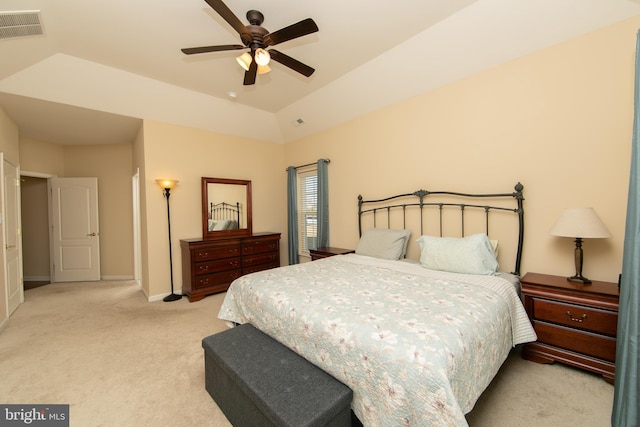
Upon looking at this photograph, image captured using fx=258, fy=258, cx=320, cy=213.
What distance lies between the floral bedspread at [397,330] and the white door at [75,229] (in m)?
4.70

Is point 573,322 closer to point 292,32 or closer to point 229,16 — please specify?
point 292,32

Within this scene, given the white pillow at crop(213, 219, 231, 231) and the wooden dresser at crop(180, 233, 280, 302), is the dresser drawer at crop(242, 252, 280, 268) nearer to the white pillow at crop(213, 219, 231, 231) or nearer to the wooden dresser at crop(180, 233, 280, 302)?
the wooden dresser at crop(180, 233, 280, 302)

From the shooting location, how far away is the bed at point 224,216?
177 inches

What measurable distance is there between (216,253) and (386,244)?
8.73 ft

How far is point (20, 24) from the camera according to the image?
2275 mm

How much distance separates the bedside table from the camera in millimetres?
1878

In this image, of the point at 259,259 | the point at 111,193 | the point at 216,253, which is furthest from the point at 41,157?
the point at 259,259

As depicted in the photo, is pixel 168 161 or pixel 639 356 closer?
pixel 639 356

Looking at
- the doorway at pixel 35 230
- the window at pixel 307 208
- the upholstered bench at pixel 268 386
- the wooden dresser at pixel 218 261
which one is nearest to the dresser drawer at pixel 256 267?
the wooden dresser at pixel 218 261

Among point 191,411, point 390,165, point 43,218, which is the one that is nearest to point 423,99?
point 390,165

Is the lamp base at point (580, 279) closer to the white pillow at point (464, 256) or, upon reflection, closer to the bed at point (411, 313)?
the bed at point (411, 313)

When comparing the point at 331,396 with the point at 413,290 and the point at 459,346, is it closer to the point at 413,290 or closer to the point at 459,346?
the point at 459,346

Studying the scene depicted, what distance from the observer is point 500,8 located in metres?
2.24

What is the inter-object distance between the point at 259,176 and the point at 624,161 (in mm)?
4832
